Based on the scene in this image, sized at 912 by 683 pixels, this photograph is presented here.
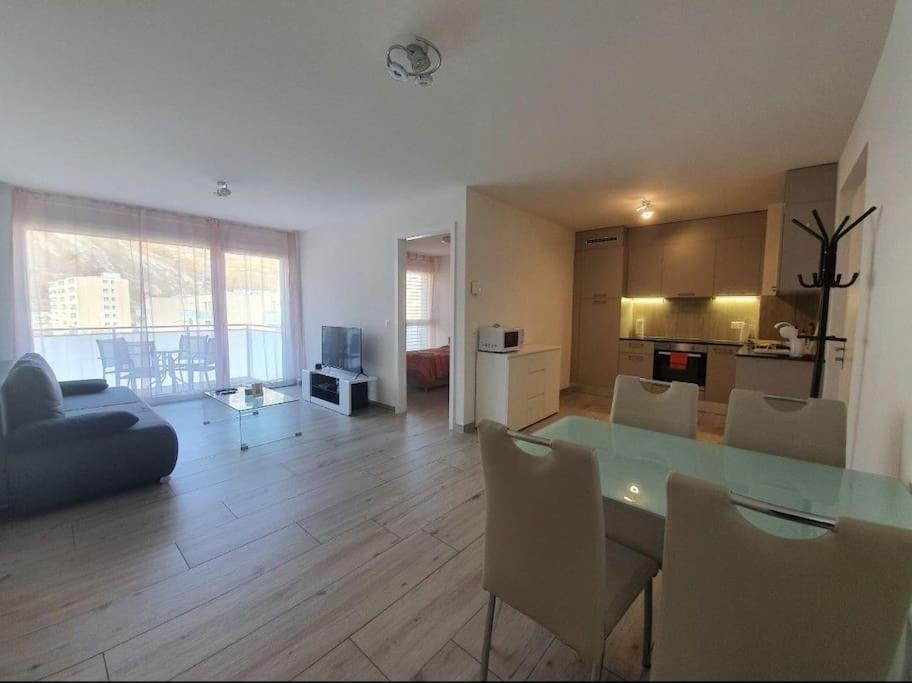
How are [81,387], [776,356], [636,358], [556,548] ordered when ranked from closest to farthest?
[556,548] → [776,356] → [81,387] → [636,358]

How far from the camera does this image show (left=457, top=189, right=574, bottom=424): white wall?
377 centimetres

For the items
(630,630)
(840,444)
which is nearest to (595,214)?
(840,444)

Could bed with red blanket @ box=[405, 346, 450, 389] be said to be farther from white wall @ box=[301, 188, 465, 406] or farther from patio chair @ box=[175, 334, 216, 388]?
patio chair @ box=[175, 334, 216, 388]

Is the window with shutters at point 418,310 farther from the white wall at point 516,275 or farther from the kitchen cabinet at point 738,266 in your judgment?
the kitchen cabinet at point 738,266

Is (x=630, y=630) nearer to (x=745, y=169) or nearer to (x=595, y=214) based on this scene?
(x=745, y=169)

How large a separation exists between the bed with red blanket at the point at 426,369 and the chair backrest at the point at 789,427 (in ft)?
13.7

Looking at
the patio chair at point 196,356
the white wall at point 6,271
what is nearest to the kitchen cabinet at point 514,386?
the patio chair at point 196,356

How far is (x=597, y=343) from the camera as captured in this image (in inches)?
212

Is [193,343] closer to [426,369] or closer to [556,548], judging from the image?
[426,369]

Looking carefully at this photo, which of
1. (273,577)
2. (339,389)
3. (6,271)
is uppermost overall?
(6,271)

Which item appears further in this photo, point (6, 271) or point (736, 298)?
point (736, 298)

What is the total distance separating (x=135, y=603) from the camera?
5.20 ft

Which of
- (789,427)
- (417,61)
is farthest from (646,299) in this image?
(417,61)

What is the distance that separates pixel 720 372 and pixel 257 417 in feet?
17.7
